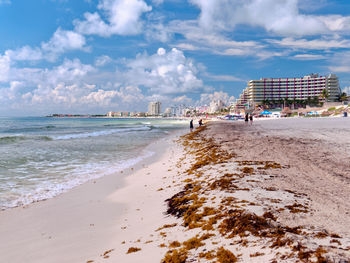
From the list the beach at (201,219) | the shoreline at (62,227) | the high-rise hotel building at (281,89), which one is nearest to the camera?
the beach at (201,219)

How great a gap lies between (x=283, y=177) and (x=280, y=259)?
486 cm

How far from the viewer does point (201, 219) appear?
4.86 meters

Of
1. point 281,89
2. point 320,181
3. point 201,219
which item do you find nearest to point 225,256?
point 201,219

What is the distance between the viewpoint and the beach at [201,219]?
353cm

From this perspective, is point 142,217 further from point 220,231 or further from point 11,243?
point 11,243

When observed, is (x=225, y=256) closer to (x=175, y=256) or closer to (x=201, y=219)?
(x=175, y=256)

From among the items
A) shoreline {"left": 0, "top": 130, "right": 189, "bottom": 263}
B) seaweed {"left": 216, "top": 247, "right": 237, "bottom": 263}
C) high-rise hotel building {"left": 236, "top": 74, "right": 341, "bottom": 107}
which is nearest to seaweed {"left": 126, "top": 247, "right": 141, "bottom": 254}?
shoreline {"left": 0, "top": 130, "right": 189, "bottom": 263}

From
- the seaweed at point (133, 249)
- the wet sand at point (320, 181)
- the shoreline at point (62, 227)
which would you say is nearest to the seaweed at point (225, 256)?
the wet sand at point (320, 181)

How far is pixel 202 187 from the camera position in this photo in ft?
23.8

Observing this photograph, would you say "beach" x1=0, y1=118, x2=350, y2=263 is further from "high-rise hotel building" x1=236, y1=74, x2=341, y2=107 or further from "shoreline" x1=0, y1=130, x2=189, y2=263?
"high-rise hotel building" x1=236, y1=74, x2=341, y2=107

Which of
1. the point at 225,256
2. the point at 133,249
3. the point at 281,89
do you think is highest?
the point at 281,89

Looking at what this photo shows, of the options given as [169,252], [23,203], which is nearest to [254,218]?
[169,252]

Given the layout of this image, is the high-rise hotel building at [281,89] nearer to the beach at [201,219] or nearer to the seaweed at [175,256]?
the beach at [201,219]

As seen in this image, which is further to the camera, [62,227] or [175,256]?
[62,227]
